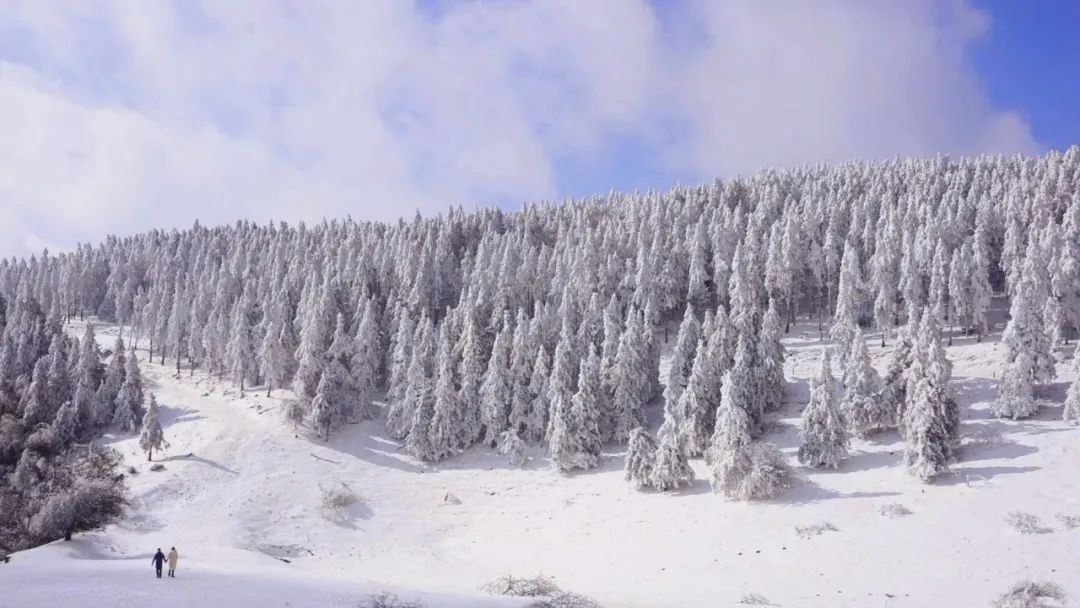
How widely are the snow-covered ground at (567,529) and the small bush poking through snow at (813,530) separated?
0.96 feet

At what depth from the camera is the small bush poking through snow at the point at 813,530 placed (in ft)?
127

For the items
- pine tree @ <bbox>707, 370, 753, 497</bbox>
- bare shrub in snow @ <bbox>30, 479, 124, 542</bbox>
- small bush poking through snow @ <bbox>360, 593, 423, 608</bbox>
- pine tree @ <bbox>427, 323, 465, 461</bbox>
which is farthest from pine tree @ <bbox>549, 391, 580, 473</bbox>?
bare shrub in snow @ <bbox>30, 479, 124, 542</bbox>

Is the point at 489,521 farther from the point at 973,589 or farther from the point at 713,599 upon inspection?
the point at 973,589

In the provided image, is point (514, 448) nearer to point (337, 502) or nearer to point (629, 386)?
point (629, 386)

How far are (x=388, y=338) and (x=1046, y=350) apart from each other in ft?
208

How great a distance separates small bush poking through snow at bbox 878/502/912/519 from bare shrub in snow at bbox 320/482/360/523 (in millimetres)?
37015

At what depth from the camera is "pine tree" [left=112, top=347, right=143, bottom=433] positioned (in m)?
69.8

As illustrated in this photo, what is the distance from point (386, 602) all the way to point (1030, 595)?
26353 millimetres

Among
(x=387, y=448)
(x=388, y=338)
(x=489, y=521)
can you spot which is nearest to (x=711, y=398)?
(x=489, y=521)

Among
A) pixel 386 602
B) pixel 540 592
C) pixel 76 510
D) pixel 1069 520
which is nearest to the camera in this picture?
pixel 386 602

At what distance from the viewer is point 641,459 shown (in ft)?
166

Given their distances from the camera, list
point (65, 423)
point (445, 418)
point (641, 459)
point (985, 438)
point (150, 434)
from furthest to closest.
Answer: point (65, 423)
point (445, 418)
point (150, 434)
point (641, 459)
point (985, 438)

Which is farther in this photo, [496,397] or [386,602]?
[496,397]

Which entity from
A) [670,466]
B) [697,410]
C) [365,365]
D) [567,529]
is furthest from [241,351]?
[670,466]
